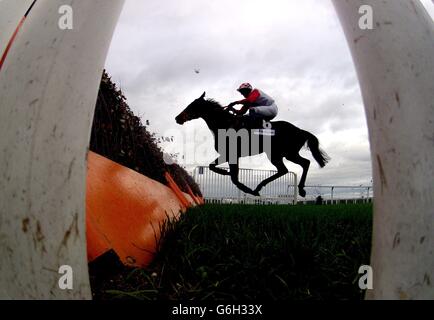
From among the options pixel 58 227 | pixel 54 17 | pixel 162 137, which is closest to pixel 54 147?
pixel 58 227

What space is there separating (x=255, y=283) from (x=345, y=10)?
1458mm

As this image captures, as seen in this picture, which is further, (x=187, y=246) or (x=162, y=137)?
(x=162, y=137)

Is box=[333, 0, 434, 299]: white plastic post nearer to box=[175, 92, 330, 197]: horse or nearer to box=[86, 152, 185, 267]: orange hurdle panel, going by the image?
box=[86, 152, 185, 267]: orange hurdle panel

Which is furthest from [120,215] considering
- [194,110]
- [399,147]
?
[194,110]

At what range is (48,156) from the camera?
3.17ft

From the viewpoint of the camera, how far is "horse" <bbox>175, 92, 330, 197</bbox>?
23.4ft

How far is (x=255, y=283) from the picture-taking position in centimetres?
179

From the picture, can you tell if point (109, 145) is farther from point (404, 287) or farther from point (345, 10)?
point (404, 287)

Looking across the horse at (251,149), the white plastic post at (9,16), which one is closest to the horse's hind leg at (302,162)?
the horse at (251,149)

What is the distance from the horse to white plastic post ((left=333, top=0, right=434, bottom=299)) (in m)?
5.03

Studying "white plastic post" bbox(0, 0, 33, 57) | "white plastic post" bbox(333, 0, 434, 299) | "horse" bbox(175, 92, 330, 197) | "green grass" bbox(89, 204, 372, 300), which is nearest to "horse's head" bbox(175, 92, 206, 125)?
"horse" bbox(175, 92, 330, 197)

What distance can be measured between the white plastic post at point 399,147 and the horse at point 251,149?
5.03 metres

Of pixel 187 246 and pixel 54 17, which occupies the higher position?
pixel 54 17

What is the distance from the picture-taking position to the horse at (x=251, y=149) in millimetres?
7129
